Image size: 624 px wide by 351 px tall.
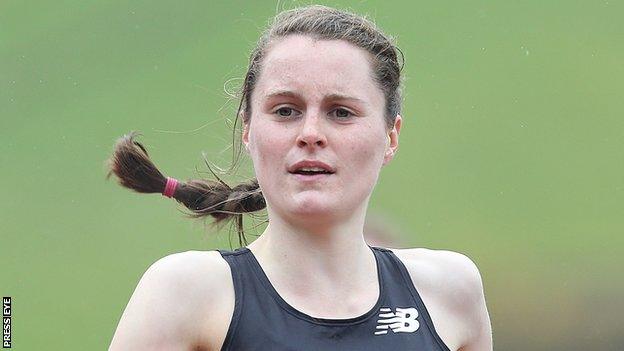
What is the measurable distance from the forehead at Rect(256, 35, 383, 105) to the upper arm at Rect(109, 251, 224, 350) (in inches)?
11.1

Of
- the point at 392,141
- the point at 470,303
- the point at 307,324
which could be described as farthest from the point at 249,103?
the point at 470,303

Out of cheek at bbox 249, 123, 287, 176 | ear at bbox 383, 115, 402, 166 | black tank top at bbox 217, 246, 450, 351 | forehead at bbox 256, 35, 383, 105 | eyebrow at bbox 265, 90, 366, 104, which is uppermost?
forehead at bbox 256, 35, 383, 105

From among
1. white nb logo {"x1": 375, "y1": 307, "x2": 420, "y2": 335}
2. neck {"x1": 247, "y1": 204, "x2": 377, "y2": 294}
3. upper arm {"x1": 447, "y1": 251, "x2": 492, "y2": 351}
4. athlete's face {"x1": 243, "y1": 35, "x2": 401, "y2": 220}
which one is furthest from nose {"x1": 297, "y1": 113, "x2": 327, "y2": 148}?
upper arm {"x1": 447, "y1": 251, "x2": 492, "y2": 351}

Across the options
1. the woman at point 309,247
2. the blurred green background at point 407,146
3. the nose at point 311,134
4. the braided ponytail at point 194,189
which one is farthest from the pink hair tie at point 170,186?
the blurred green background at point 407,146

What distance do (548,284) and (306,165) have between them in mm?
2020

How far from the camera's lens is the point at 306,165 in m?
1.35

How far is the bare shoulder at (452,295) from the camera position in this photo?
1.54m

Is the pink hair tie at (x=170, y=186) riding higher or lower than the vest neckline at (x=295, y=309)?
higher

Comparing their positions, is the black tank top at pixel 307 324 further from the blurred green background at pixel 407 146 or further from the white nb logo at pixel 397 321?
the blurred green background at pixel 407 146

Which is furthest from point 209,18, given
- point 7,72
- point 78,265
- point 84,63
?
point 78,265

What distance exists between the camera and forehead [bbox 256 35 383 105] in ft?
4.55

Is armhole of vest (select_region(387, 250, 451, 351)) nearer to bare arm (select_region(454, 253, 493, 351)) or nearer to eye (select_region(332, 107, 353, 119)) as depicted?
bare arm (select_region(454, 253, 493, 351))

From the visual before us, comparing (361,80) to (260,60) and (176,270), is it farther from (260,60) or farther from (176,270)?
(176,270)

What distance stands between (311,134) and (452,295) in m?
0.42
